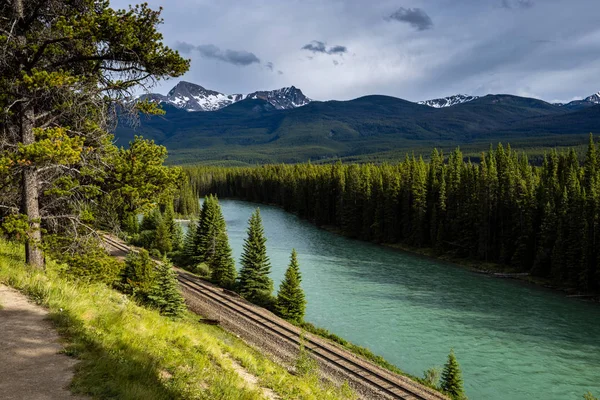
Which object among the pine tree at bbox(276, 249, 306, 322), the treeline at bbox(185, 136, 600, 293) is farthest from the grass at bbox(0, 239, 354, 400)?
the treeline at bbox(185, 136, 600, 293)

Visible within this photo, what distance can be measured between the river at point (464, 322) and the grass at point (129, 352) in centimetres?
2173

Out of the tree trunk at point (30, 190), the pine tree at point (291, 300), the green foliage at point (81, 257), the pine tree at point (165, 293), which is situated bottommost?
the pine tree at point (291, 300)

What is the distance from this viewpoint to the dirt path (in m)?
7.21

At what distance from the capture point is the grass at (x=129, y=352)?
793 centimetres

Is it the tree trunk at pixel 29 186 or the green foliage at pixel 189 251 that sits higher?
the tree trunk at pixel 29 186

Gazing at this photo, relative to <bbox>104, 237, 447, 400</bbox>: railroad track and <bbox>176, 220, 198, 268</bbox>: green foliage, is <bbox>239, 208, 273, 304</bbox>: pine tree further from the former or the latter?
<bbox>176, 220, 198, 268</bbox>: green foliage

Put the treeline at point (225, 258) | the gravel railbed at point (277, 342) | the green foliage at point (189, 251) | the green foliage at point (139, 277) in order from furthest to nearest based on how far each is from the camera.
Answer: the green foliage at point (189, 251), the treeline at point (225, 258), the green foliage at point (139, 277), the gravel railbed at point (277, 342)

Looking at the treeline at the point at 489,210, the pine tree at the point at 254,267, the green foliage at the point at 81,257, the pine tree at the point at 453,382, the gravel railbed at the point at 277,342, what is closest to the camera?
the green foliage at the point at 81,257

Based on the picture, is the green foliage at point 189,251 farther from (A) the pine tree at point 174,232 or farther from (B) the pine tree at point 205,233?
(A) the pine tree at point 174,232

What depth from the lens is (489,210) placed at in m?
69.1

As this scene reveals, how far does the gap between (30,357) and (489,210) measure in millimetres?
72302

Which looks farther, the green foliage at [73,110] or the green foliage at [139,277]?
the green foliage at [139,277]

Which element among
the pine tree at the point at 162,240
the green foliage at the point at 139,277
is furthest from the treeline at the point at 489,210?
the green foliage at the point at 139,277

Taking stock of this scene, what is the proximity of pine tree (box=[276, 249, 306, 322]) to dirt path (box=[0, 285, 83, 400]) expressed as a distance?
27.9 m
